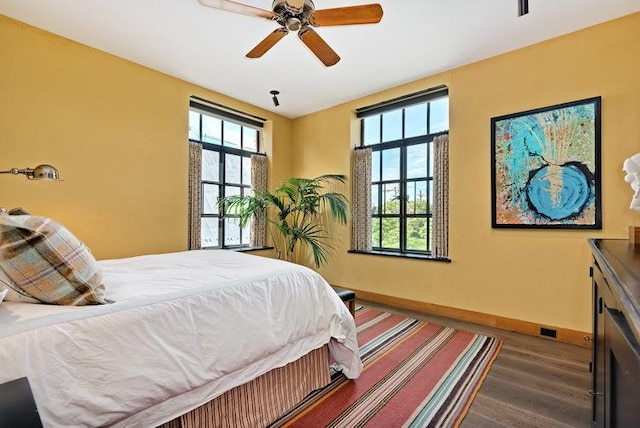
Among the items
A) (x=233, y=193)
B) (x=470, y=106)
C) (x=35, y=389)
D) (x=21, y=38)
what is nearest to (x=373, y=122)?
(x=470, y=106)

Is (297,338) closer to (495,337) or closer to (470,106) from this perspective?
(495,337)

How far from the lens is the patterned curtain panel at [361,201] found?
4.07 metres

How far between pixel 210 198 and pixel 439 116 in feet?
10.3

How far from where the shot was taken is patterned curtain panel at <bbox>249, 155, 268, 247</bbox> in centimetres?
440

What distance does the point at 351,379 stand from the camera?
2.01 metres

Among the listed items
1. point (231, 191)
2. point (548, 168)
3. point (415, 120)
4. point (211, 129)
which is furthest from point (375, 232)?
point (211, 129)

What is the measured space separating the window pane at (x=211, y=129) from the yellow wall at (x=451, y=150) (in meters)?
0.37

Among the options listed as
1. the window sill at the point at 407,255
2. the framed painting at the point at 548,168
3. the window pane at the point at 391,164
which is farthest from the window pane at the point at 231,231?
the framed painting at the point at 548,168

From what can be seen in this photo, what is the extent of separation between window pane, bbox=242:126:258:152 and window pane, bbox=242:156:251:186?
20cm

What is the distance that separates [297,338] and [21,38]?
11.1ft

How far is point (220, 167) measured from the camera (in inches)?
163

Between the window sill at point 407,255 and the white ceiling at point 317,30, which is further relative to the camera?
the window sill at point 407,255

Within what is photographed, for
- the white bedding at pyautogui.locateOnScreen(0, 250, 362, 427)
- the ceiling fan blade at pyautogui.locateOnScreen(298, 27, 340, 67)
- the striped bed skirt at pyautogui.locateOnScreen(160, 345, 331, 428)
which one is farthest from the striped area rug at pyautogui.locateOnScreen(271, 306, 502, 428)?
the ceiling fan blade at pyautogui.locateOnScreen(298, 27, 340, 67)

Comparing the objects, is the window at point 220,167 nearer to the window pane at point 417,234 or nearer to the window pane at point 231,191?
the window pane at point 231,191
